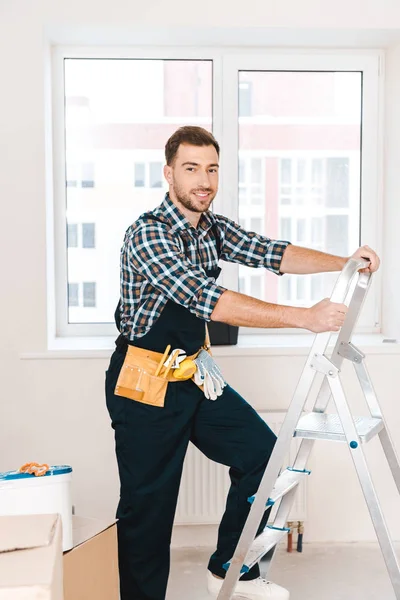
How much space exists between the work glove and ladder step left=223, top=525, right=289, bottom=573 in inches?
16.9

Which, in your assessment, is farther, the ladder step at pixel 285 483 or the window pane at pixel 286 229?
the window pane at pixel 286 229

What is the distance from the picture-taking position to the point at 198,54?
3.35 metres

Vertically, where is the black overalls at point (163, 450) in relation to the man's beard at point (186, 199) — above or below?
below

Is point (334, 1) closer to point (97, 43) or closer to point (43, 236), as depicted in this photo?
point (97, 43)

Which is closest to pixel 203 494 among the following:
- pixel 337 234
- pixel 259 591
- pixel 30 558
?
pixel 259 591

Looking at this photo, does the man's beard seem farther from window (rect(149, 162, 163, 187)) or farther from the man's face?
window (rect(149, 162, 163, 187))

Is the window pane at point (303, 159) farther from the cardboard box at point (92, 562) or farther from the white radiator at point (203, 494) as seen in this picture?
the cardboard box at point (92, 562)

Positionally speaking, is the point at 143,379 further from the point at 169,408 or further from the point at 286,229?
the point at 286,229

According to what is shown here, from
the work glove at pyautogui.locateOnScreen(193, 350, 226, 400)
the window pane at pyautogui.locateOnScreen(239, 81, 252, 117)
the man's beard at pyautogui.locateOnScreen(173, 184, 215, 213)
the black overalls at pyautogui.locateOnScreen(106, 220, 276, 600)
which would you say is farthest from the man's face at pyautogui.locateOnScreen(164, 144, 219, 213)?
the window pane at pyautogui.locateOnScreen(239, 81, 252, 117)

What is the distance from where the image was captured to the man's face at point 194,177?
238 cm

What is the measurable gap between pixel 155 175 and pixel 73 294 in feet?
2.07

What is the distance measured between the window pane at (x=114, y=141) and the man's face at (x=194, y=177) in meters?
1.05

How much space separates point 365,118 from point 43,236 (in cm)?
149

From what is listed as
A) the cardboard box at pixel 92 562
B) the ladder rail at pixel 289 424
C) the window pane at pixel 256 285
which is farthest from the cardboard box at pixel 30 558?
the window pane at pixel 256 285
